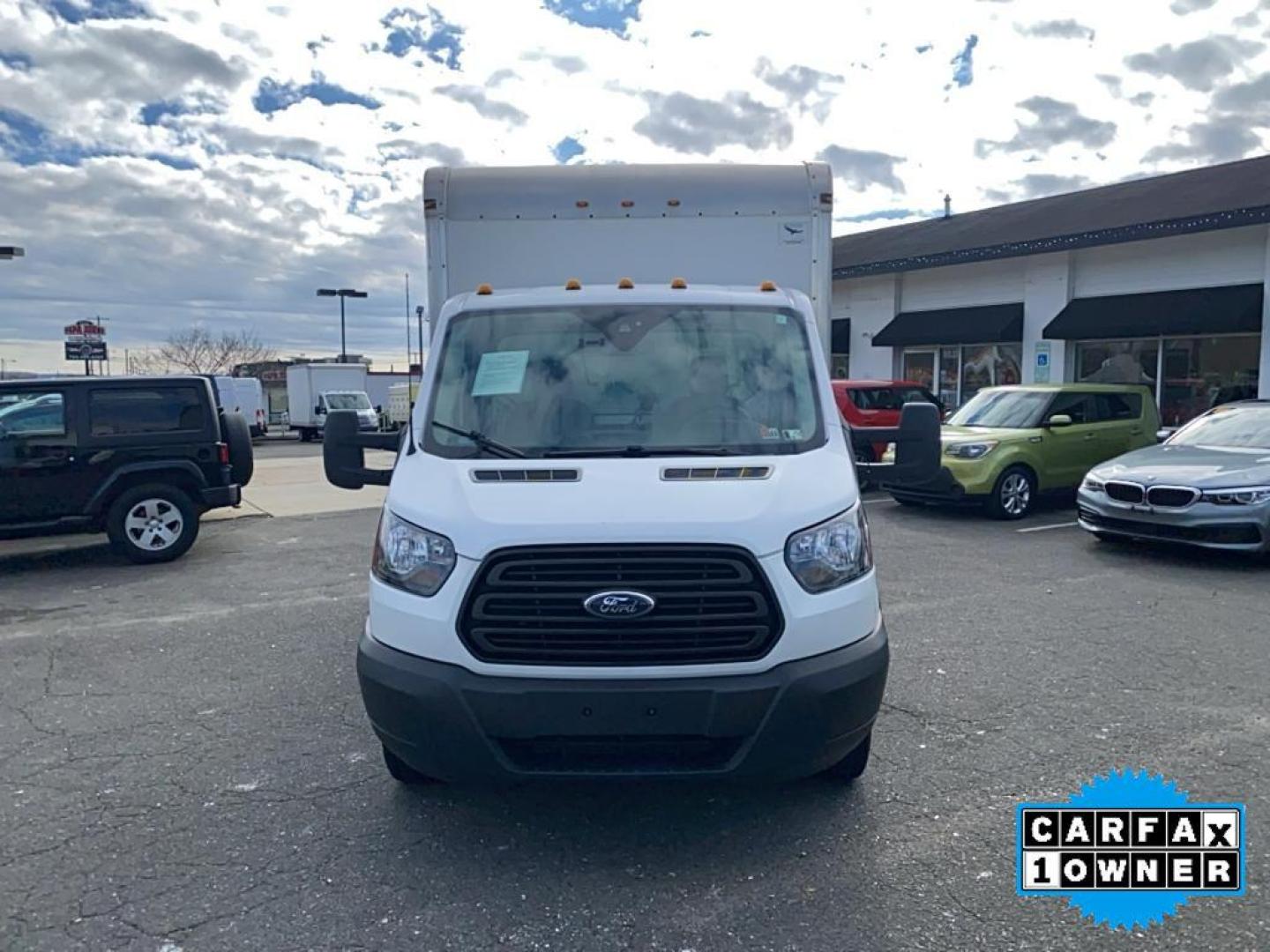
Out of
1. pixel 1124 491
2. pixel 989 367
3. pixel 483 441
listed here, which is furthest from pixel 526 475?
pixel 989 367

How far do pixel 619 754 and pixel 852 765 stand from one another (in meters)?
1.18

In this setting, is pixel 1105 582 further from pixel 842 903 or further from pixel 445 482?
pixel 445 482

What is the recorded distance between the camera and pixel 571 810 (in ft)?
12.6

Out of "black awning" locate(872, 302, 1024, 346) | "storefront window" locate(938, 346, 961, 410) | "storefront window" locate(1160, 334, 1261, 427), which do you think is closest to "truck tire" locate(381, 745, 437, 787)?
"storefront window" locate(1160, 334, 1261, 427)

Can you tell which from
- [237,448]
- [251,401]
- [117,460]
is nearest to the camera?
[117,460]

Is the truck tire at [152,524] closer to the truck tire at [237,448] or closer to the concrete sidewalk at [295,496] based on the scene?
the truck tire at [237,448]

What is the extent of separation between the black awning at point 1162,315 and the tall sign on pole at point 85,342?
142 ft

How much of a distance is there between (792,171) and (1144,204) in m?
16.6

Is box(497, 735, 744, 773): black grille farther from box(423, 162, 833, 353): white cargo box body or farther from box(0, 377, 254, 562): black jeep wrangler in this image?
box(0, 377, 254, 562): black jeep wrangler

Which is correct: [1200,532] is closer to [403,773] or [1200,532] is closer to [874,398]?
[874,398]

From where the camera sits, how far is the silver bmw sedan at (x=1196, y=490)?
8.20 m

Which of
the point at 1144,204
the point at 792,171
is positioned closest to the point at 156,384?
the point at 792,171

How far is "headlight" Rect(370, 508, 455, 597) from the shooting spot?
332 centimetres

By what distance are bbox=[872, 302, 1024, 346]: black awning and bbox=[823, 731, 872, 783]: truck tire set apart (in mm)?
17471
